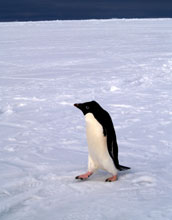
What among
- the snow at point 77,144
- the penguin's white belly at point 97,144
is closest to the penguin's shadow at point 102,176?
the snow at point 77,144

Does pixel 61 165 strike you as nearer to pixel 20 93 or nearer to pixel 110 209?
pixel 110 209

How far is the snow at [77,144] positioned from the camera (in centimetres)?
205

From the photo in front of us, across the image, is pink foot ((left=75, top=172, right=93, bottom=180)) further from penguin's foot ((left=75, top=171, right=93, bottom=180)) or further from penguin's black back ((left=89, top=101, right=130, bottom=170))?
penguin's black back ((left=89, top=101, right=130, bottom=170))

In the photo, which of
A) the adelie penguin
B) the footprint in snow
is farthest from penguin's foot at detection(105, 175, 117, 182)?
the footprint in snow

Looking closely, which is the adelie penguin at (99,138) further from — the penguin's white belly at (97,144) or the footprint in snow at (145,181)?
the footprint in snow at (145,181)

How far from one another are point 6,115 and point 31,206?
2.96m

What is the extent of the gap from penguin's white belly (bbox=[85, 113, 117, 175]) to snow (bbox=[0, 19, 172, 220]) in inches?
5.2

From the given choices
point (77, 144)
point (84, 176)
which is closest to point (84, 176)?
point (84, 176)

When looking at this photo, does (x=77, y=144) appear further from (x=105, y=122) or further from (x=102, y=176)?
(x=105, y=122)

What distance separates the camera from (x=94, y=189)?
2.32 metres

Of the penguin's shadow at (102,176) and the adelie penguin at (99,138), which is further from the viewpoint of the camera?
the penguin's shadow at (102,176)

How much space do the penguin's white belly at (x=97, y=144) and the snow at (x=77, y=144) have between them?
13 cm

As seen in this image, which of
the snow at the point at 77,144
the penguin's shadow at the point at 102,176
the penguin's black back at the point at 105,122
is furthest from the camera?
the penguin's shadow at the point at 102,176

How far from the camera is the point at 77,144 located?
11.9ft
